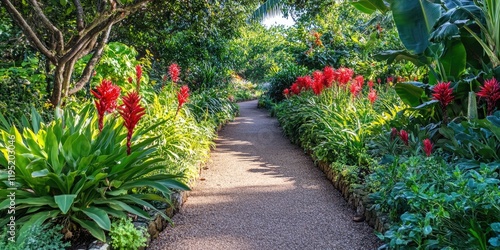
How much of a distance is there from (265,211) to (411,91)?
2364 mm

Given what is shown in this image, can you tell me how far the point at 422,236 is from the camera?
238 cm

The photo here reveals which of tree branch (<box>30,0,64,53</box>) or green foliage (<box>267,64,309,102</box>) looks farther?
green foliage (<box>267,64,309,102</box>)

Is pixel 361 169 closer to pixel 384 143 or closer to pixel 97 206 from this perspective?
pixel 384 143

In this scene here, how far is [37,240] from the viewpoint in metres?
2.34

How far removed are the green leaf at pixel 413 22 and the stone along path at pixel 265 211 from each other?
6.42ft

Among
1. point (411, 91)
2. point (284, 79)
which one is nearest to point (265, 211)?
point (411, 91)

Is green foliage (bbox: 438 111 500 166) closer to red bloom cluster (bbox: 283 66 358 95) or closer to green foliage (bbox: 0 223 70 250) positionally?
green foliage (bbox: 0 223 70 250)

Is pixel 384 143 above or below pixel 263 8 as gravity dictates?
below

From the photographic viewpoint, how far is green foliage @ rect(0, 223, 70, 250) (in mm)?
2257

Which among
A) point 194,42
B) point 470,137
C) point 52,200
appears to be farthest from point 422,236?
point 194,42

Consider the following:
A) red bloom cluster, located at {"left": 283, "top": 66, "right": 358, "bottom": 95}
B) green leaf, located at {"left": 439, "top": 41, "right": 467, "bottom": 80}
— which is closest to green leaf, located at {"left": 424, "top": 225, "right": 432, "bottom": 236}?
green leaf, located at {"left": 439, "top": 41, "right": 467, "bottom": 80}

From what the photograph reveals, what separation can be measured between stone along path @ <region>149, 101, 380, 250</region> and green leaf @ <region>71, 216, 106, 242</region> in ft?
A: 2.13

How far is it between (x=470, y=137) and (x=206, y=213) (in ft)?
8.42

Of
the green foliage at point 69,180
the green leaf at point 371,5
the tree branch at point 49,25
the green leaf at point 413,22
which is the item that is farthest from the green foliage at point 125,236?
the green leaf at point 371,5
